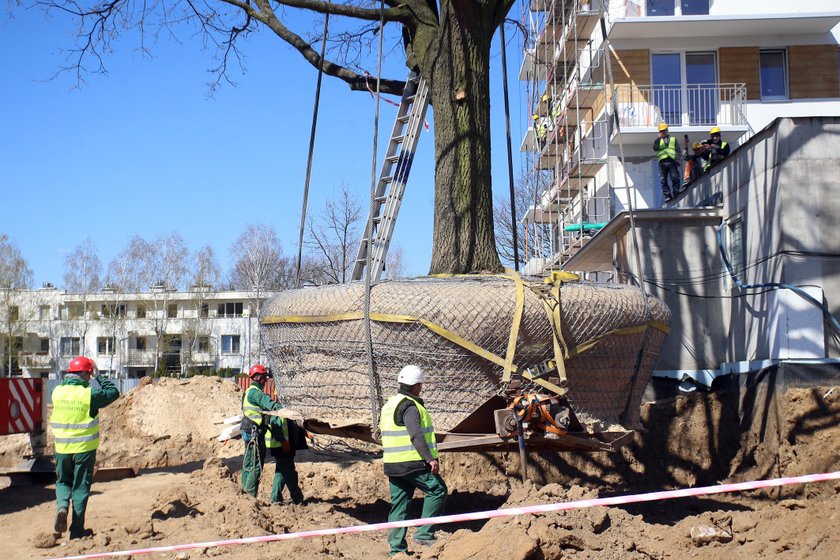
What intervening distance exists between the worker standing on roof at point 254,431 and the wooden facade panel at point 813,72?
64.8 feet

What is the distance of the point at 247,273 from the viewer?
54.8 meters

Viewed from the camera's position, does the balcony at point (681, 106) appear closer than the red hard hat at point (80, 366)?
No

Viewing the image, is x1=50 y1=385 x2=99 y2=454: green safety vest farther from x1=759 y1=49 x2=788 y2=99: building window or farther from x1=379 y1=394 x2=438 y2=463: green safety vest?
x1=759 y1=49 x2=788 y2=99: building window

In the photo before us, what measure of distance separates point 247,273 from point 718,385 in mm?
44709

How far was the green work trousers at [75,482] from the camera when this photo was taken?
8141mm

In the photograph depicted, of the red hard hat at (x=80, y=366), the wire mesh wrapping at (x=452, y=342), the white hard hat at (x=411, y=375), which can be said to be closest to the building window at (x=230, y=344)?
the red hard hat at (x=80, y=366)

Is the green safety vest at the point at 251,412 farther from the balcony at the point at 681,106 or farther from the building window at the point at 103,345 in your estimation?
the building window at the point at 103,345

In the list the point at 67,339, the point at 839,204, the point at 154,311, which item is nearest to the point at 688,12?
the point at 839,204

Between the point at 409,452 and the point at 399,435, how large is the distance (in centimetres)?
16

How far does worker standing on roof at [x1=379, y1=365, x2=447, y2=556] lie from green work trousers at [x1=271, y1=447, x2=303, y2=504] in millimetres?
3140

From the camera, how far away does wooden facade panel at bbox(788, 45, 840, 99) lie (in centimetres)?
2483

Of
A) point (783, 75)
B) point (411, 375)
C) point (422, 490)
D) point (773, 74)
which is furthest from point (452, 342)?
point (783, 75)

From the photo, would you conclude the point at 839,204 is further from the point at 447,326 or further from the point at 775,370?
the point at 447,326

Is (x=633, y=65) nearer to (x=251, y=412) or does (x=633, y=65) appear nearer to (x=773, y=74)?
(x=773, y=74)
